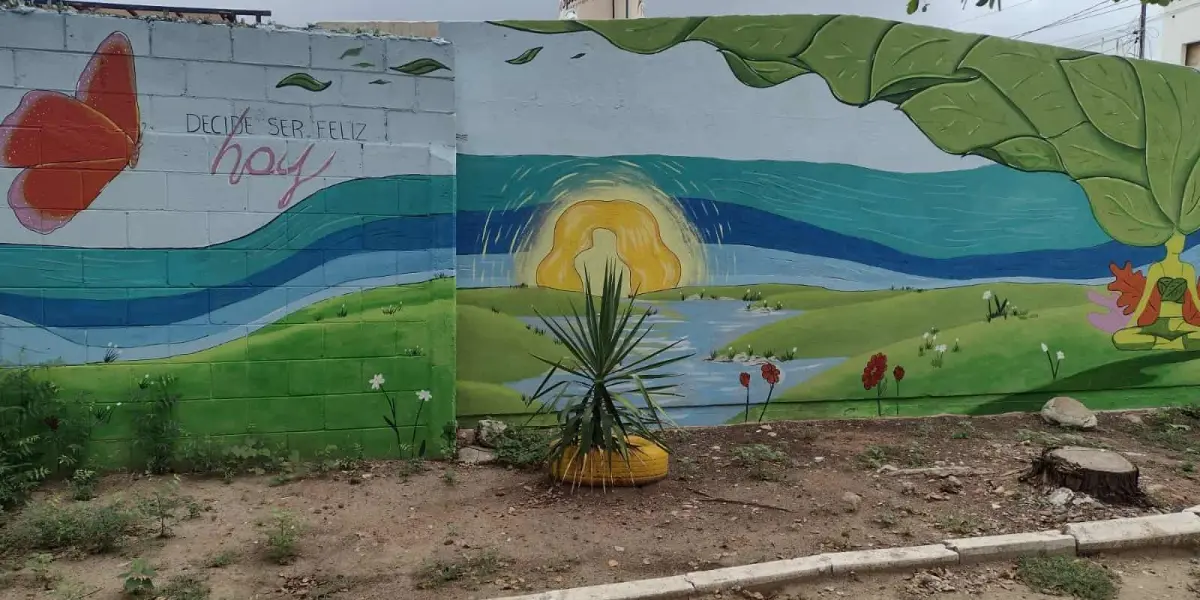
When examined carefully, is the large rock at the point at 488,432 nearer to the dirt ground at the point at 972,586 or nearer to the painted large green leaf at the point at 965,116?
the dirt ground at the point at 972,586

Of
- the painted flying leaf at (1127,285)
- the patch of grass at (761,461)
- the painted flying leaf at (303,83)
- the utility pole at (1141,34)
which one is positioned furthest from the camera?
the utility pole at (1141,34)

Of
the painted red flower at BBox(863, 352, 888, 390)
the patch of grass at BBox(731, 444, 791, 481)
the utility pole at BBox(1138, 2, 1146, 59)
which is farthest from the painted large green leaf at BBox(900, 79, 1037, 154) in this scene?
the utility pole at BBox(1138, 2, 1146, 59)

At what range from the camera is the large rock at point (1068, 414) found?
680 cm

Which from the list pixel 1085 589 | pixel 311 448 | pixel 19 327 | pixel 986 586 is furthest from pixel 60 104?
pixel 1085 589

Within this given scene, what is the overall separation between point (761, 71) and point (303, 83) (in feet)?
11.3

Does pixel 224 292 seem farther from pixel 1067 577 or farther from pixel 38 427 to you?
pixel 1067 577

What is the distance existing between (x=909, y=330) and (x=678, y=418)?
2156mm

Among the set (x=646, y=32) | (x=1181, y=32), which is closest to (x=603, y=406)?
(x=646, y=32)

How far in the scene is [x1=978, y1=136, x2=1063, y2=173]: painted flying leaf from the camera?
22.6 feet

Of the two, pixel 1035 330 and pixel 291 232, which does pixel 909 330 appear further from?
pixel 291 232

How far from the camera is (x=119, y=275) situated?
497 centimetres

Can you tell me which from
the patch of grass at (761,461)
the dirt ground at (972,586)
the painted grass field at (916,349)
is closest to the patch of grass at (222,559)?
the painted grass field at (916,349)

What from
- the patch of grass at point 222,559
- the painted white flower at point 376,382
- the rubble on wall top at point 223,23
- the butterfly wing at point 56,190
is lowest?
the patch of grass at point 222,559

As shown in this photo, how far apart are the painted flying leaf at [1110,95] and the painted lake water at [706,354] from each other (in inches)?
Result: 129
